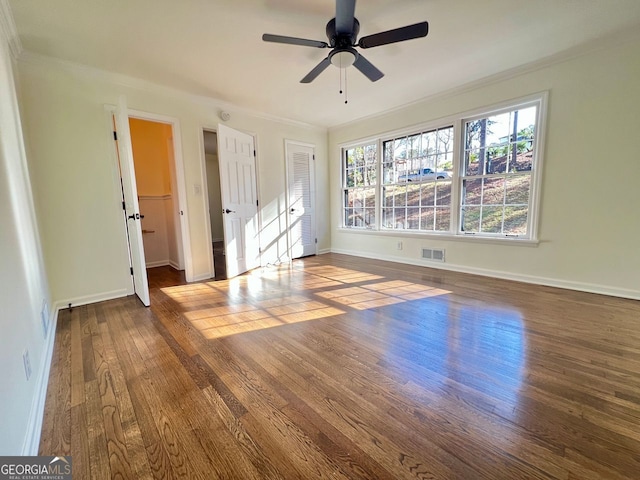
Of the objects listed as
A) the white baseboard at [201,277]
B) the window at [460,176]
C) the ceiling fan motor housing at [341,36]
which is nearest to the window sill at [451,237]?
the window at [460,176]

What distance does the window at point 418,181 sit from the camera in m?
4.02

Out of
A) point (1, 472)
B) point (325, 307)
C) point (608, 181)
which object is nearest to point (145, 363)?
point (1, 472)

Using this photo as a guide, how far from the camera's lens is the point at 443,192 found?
406cm

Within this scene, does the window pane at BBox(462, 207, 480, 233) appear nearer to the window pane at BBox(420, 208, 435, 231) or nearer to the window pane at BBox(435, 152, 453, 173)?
the window pane at BBox(420, 208, 435, 231)

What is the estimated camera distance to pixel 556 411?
1328 millimetres

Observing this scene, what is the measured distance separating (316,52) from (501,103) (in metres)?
2.44

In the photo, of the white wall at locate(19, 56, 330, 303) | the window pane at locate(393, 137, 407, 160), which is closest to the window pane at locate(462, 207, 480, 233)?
the window pane at locate(393, 137, 407, 160)

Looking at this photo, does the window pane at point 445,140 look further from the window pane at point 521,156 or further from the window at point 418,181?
the window pane at point 521,156

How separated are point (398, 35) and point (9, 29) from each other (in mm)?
3145

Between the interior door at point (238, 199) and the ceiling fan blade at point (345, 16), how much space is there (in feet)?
7.21

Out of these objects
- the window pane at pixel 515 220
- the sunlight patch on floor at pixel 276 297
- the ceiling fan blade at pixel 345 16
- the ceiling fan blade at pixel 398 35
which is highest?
the ceiling fan blade at pixel 345 16

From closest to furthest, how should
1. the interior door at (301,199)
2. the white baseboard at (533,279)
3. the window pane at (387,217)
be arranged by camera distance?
the white baseboard at (533,279), the window pane at (387,217), the interior door at (301,199)

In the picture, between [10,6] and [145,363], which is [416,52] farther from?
[145,363]

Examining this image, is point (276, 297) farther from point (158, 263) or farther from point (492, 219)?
point (492, 219)
